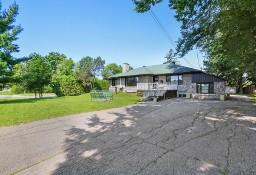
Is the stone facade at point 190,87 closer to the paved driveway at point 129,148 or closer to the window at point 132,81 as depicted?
the window at point 132,81

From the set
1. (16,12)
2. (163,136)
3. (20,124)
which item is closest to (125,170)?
(163,136)

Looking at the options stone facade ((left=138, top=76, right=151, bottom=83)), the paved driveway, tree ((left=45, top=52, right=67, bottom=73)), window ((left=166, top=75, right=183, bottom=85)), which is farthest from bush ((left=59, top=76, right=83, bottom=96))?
tree ((left=45, top=52, right=67, bottom=73))

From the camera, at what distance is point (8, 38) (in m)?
15.0

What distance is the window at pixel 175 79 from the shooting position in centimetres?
2229

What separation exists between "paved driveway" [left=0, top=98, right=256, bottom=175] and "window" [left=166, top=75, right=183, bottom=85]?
15.8m

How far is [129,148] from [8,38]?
17.0m

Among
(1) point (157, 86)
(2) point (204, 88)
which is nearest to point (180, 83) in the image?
(2) point (204, 88)

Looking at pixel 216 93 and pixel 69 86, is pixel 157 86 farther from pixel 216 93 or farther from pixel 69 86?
pixel 69 86

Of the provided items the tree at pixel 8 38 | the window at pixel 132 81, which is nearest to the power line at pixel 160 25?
the window at pixel 132 81

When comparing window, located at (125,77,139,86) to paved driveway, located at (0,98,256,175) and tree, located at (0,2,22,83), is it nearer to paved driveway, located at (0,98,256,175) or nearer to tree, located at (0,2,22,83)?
tree, located at (0,2,22,83)

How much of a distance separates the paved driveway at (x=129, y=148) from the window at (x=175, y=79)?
1584cm

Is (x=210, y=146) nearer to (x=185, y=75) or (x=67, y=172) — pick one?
(x=67, y=172)

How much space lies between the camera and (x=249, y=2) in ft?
18.9

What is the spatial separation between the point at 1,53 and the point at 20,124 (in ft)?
37.7
